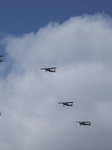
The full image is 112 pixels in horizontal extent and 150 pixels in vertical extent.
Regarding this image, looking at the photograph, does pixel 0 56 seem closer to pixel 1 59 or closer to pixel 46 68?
pixel 1 59

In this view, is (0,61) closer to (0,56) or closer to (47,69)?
(0,56)

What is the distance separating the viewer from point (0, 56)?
167875 mm

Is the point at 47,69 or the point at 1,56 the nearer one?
the point at 1,56

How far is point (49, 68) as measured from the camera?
189000 millimetres

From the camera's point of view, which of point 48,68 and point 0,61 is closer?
point 0,61

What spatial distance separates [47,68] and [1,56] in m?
38.1

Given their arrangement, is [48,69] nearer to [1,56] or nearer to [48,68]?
[48,68]

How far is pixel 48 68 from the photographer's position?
189000 mm

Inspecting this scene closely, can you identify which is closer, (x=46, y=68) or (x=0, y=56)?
(x=0, y=56)

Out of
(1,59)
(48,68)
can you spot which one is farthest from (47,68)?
(1,59)

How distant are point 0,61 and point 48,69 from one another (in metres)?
38.3

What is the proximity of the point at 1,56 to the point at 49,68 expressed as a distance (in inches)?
1553

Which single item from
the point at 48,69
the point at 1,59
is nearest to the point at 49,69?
the point at 48,69

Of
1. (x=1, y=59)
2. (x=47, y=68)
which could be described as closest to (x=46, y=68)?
(x=47, y=68)
